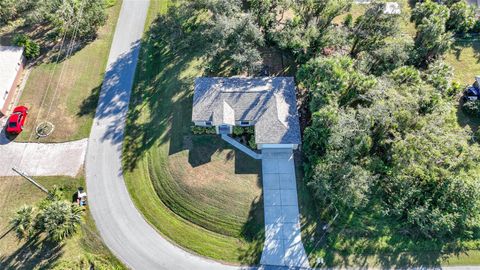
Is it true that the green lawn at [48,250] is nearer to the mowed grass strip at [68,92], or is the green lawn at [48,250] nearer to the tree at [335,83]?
the mowed grass strip at [68,92]

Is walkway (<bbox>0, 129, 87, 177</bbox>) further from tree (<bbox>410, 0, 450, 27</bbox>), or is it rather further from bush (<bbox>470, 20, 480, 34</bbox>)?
bush (<bbox>470, 20, 480, 34</bbox>)

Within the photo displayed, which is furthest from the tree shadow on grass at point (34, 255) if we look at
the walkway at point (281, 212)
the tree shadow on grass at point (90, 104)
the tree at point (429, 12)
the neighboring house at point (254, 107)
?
the tree at point (429, 12)

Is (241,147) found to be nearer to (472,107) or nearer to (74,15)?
(472,107)

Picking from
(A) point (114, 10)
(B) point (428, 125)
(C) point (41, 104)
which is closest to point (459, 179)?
(B) point (428, 125)

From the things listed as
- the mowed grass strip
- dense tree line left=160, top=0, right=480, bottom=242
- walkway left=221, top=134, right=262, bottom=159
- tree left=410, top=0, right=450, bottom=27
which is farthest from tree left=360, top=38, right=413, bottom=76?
the mowed grass strip

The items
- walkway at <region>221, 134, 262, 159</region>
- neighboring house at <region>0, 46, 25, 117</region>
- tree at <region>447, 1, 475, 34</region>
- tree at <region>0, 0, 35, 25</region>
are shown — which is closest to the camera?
walkway at <region>221, 134, 262, 159</region>

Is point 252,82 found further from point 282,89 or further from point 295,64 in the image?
point 295,64

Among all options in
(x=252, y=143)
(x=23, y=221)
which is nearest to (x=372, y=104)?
(x=252, y=143)
